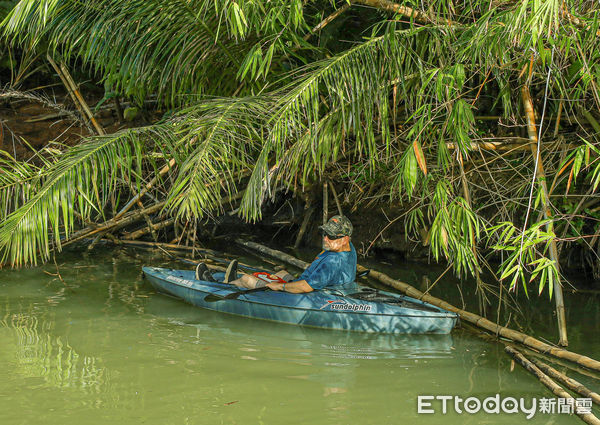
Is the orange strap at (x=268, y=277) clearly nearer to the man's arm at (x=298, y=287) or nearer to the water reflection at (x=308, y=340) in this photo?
the man's arm at (x=298, y=287)

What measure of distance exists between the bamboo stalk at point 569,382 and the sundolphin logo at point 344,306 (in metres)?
1.66

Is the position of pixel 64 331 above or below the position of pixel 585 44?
below

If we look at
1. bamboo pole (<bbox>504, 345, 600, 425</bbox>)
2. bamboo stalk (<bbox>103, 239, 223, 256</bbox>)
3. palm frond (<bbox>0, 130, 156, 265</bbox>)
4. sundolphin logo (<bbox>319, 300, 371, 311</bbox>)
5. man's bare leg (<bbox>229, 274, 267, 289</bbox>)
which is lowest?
bamboo pole (<bbox>504, 345, 600, 425</bbox>)

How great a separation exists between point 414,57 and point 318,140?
1.36 m

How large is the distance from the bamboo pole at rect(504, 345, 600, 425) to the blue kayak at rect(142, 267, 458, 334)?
0.77m

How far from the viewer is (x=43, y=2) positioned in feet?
18.4

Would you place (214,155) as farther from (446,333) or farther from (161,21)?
(446,333)

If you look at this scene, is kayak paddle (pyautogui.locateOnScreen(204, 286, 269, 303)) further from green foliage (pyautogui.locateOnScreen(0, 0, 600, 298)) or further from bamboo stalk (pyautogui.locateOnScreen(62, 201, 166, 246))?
bamboo stalk (pyautogui.locateOnScreen(62, 201, 166, 246))

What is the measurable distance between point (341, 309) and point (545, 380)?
212 centimetres

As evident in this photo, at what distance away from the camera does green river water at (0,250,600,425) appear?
12.8ft

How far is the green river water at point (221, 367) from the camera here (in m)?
3.91

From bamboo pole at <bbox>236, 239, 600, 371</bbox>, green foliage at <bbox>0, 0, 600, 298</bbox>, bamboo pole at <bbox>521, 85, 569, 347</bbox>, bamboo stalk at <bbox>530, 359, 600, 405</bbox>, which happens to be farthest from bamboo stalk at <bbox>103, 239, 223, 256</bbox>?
bamboo stalk at <bbox>530, 359, 600, 405</bbox>

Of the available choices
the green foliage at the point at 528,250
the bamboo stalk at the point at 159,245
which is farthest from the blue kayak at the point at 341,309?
the bamboo stalk at the point at 159,245

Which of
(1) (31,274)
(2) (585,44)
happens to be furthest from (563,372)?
(1) (31,274)
